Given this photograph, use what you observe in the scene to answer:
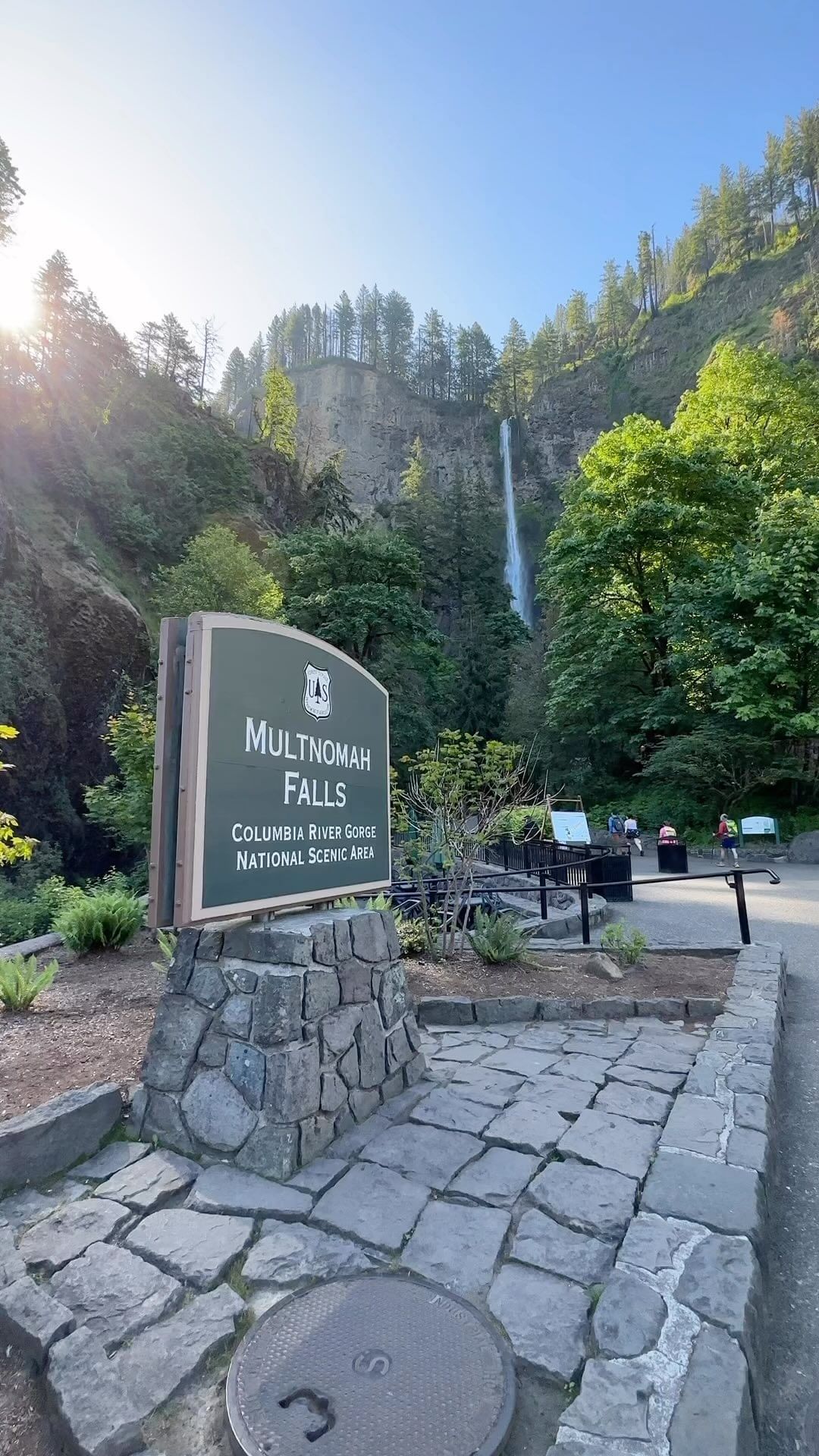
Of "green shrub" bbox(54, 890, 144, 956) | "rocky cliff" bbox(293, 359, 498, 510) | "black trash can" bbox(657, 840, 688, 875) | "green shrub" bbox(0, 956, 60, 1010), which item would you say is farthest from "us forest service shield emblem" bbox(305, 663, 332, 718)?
"rocky cliff" bbox(293, 359, 498, 510)

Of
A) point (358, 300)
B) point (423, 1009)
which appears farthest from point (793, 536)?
point (358, 300)

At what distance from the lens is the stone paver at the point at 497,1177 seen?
7.75ft

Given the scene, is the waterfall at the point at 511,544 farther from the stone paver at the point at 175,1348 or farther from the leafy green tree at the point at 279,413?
the stone paver at the point at 175,1348

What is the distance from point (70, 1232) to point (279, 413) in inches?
1783

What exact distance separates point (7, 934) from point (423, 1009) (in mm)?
6236

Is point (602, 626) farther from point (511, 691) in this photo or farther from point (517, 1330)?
point (517, 1330)

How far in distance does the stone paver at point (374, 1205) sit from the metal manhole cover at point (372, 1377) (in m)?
0.22

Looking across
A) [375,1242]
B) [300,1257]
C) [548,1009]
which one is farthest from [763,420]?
[300,1257]

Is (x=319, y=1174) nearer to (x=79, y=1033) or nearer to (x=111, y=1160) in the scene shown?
(x=111, y=1160)

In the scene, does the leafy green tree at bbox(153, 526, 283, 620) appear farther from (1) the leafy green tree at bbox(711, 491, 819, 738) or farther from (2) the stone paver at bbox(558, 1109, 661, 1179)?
(2) the stone paver at bbox(558, 1109, 661, 1179)

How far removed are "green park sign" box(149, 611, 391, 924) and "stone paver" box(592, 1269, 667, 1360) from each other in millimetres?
1714

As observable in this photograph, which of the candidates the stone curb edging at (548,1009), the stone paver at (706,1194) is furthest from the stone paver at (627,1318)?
the stone curb edging at (548,1009)

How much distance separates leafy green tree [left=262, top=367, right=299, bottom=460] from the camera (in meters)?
40.0

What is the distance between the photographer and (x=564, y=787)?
23.7 metres
